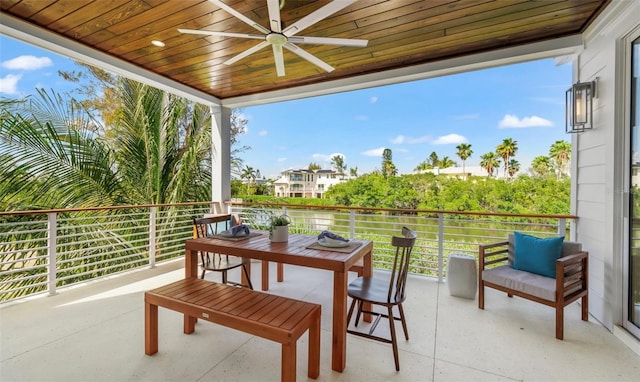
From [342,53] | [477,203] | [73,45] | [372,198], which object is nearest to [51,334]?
[73,45]

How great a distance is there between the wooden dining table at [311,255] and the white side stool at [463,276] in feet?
3.72

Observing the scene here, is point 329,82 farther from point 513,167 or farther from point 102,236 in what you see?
point 513,167

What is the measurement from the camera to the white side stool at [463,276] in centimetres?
282

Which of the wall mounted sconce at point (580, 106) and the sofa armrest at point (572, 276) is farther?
the wall mounted sconce at point (580, 106)

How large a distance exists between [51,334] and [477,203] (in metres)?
12.6

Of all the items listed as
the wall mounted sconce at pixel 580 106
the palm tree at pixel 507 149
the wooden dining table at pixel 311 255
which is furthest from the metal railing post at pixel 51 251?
the palm tree at pixel 507 149

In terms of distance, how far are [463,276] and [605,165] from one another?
60.0 inches

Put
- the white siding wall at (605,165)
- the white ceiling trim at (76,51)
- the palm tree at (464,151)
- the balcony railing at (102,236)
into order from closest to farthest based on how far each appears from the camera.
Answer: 1. the white siding wall at (605,165)
2. the white ceiling trim at (76,51)
3. the balcony railing at (102,236)
4. the palm tree at (464,151)

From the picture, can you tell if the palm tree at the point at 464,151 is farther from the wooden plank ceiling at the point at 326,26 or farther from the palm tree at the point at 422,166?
the wooden plank ceiling at the point at 326,26

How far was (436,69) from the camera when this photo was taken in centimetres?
322

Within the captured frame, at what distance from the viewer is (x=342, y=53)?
3029 mm

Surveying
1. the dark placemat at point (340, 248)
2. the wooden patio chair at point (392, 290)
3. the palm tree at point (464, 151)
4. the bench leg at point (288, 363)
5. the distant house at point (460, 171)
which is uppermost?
the palm tree at point (464, 151)

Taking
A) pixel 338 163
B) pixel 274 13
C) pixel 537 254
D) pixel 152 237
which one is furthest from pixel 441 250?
pixel 338 163

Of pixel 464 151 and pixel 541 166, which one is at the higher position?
pixel 464 151
